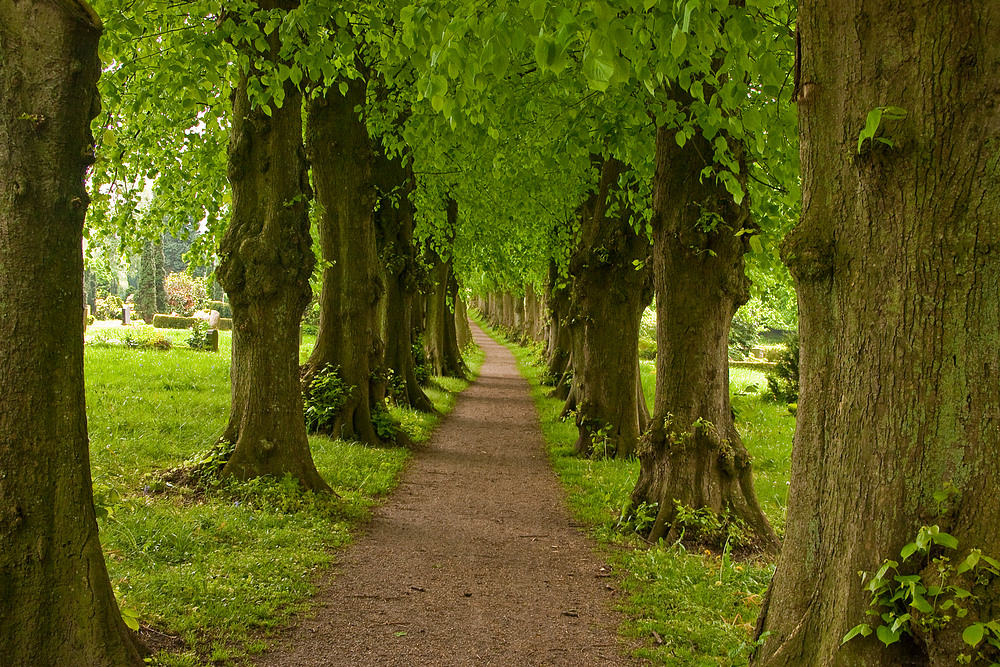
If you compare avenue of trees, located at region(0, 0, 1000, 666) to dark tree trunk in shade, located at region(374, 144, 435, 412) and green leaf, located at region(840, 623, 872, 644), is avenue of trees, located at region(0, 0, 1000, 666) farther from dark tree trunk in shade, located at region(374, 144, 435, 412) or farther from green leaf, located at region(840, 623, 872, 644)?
dark tree trunk in shade, located at region(374, 144, 435, 412)

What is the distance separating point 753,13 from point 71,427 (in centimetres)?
503

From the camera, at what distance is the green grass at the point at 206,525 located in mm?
4770

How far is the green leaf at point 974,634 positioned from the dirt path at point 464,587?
2.39 metres

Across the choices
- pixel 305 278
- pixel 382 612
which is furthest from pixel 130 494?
pixel 382 612

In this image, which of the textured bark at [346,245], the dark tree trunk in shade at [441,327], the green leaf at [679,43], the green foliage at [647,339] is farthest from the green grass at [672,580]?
the green foliage at [647,339]

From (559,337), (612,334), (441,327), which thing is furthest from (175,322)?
(612,334)

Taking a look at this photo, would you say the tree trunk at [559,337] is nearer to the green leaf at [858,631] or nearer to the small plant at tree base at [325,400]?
the small plant at tree base at [325,400]

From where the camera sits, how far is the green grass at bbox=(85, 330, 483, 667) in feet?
15.6

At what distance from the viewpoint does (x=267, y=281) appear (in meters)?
7.84

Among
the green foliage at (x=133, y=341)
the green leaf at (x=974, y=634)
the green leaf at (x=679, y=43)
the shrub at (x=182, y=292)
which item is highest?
the shrub at (x=182, y=292)

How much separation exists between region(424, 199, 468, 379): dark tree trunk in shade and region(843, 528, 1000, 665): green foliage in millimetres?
18041

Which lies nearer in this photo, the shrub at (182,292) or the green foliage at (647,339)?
the green foliage at (647,339)

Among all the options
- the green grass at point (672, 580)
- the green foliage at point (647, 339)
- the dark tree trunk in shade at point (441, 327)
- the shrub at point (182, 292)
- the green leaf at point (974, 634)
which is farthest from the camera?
the shrub at point (182, 292)

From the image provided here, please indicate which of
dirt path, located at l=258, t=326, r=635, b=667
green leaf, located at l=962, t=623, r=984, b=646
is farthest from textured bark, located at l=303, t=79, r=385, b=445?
green leaf, located at l=962, t=623, r=984, b=646
